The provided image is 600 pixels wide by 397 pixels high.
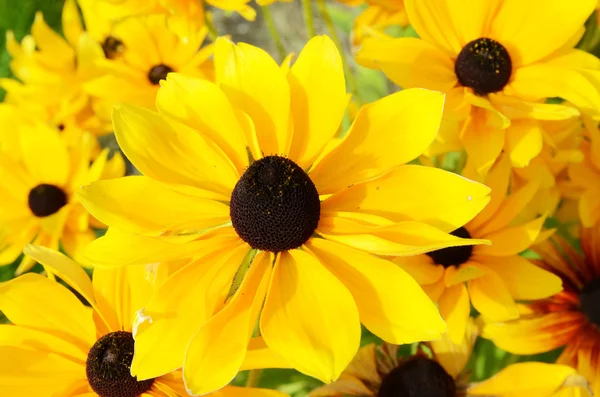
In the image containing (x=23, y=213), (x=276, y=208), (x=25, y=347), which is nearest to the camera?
(x=276, y=208)

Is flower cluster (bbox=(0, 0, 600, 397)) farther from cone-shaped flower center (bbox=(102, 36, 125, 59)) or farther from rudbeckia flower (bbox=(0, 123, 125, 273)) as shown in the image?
cone-shaped flower center (bbox=(102, 36, 125, 59))

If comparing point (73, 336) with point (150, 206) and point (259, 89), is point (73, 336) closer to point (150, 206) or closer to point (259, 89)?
point (150, 206)

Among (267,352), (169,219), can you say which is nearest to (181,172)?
(169,219)

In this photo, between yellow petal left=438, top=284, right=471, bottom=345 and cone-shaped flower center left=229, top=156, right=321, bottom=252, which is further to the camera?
yellow petal left=438, top=284, right=471, bottom=345

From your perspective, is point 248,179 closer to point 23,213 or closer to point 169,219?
point 169,219

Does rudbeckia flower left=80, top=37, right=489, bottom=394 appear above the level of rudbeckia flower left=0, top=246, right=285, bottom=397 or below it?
above

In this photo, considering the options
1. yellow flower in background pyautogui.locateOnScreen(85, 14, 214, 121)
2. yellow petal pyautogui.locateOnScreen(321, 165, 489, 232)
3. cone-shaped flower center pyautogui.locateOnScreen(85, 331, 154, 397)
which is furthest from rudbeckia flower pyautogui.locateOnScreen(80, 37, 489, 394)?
yellow flower in background pyautogui.locateOnScreen(85, 14, 214, 121)
